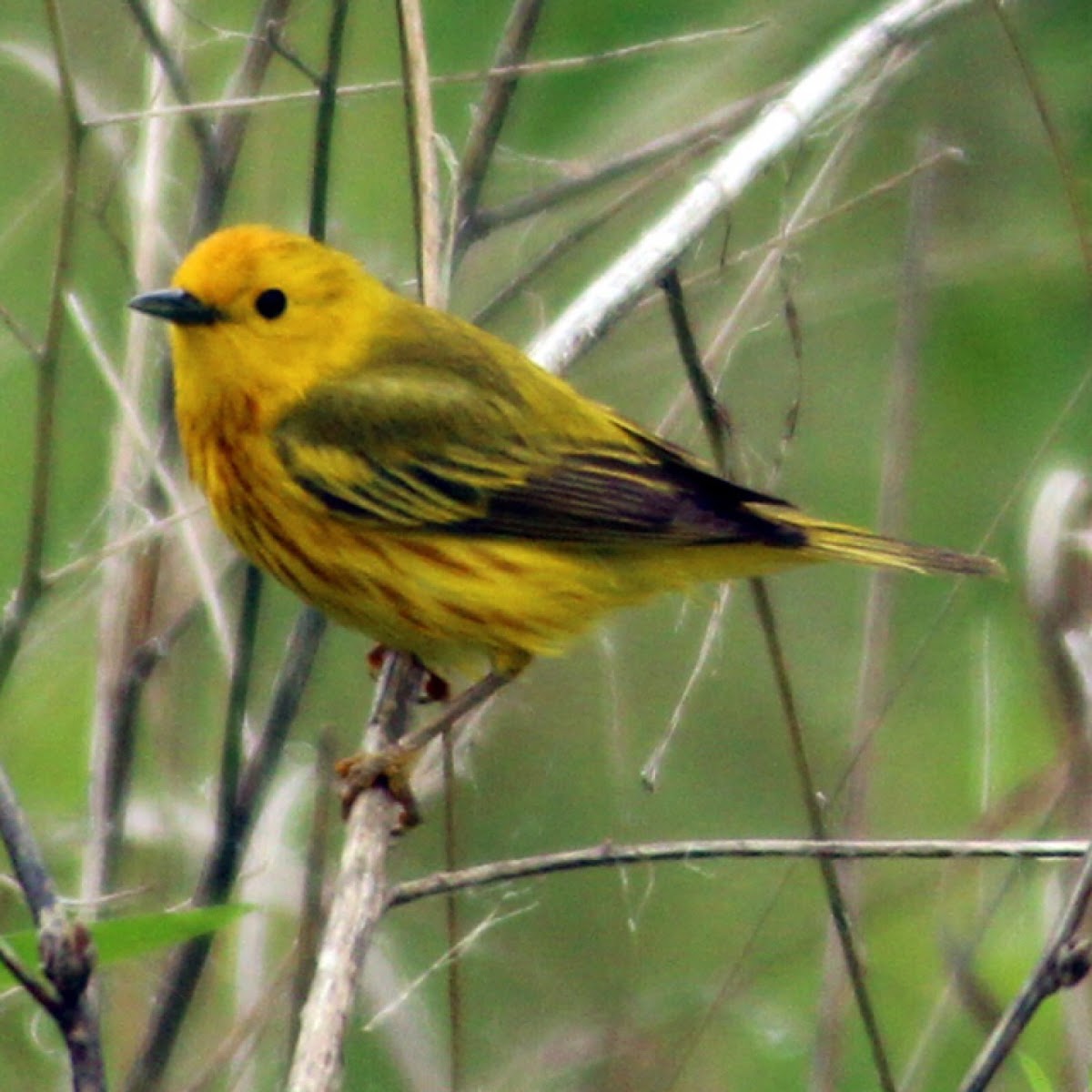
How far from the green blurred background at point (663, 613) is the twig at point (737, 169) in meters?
0.16

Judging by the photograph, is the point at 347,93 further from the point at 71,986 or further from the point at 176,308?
the point at 71,986

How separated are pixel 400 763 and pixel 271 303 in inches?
38.6

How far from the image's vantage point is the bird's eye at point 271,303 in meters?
3.88

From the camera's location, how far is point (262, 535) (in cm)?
387

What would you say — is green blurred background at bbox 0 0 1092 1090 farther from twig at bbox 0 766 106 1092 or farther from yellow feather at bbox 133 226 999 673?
twig at bbox 0 766 106 1092

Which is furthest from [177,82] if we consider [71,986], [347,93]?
[71,986]

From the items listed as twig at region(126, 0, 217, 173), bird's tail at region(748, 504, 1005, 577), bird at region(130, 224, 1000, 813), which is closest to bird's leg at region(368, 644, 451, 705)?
bird at region(130, 224, 1000, 813)

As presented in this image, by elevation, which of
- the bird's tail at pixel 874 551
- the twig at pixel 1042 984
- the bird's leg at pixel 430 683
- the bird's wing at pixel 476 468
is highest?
the bird's wing at pixel 476 468

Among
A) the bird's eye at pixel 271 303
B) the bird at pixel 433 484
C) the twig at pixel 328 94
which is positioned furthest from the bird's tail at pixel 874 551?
the twig at pixel 328 94

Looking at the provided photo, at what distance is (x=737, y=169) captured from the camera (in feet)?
12.5

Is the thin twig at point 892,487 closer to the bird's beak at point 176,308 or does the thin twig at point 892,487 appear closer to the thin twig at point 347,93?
the thin twig at point 347,93

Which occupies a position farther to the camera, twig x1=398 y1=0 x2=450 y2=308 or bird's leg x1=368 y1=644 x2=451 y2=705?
bird's leg x1=368 y1=644 x2=451 y2=705

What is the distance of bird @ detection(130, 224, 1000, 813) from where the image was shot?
385cm

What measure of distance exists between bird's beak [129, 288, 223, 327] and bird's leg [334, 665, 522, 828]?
0.87m
